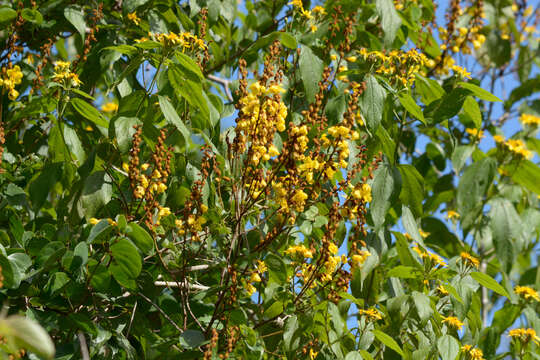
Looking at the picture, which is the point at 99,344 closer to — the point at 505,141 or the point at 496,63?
the point at 505,141

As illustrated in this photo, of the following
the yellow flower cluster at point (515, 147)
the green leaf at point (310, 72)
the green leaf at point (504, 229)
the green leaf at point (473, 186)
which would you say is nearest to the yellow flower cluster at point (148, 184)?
the green leaf at point (310, 72)

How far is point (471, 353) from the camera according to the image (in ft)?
6.66

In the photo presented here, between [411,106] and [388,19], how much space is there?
1.35 feet

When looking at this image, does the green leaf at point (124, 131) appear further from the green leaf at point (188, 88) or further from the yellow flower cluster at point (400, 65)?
the yellow flower cluster at point (400, 65)

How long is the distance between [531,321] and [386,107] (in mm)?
1057

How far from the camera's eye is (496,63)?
3750 millimetres

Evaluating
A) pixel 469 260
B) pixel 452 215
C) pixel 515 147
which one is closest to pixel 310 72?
pixel 469 260

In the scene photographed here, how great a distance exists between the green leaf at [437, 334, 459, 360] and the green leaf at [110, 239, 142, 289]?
0.90 m

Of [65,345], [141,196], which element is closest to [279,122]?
[141,196]

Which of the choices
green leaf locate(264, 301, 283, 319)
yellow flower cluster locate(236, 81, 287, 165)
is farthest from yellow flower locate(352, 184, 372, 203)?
green leaf locate(264, 301, 283, 319)

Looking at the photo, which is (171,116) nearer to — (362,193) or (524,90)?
(362,193)

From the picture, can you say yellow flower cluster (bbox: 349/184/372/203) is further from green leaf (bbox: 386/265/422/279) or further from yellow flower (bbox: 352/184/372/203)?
green leaf (bbox: 386/265/422/279)

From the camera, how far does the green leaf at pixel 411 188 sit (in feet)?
6.93

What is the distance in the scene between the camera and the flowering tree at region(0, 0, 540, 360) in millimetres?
1582
